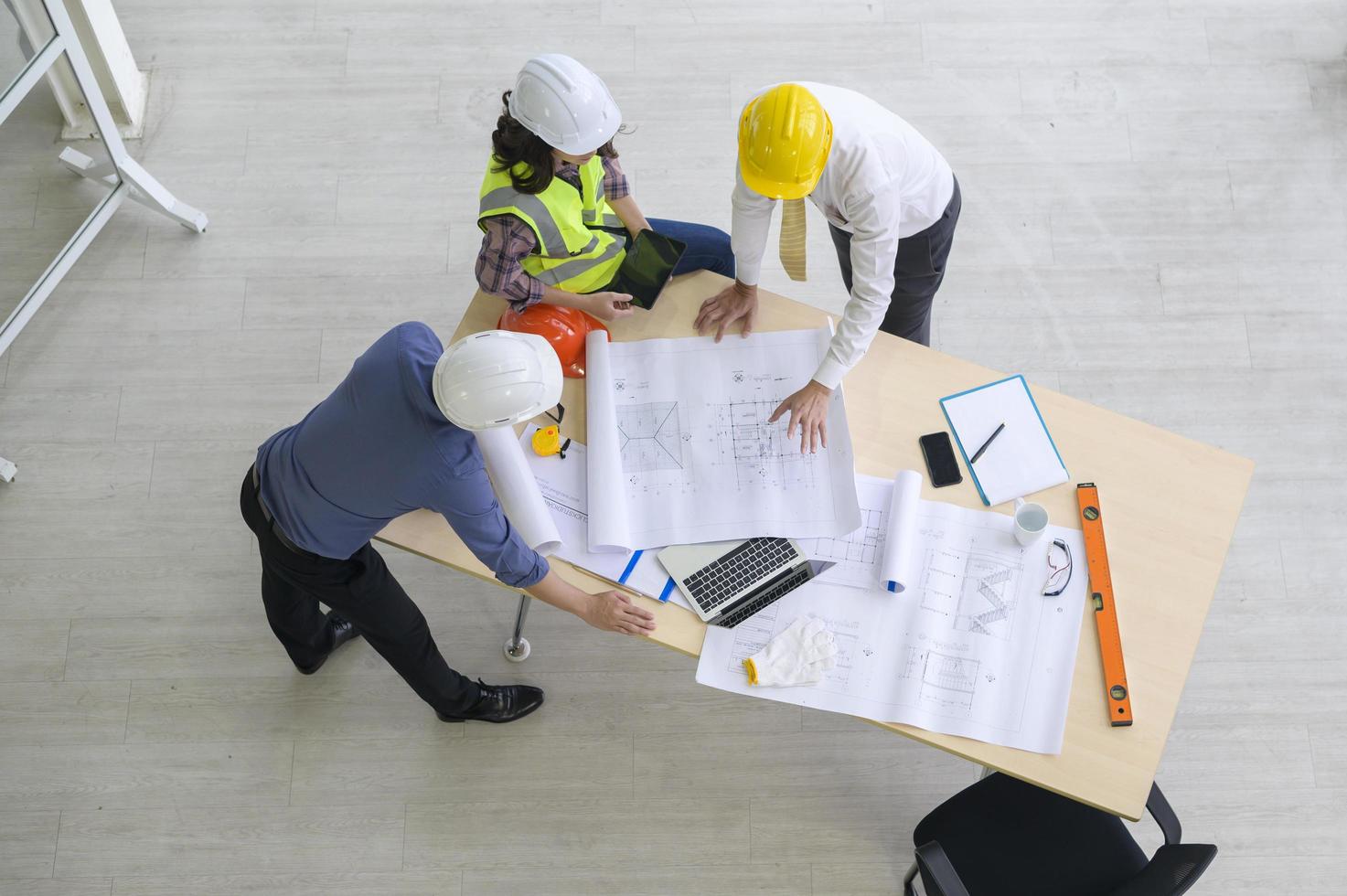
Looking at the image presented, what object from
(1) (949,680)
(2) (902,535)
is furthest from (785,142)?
(1) (949,680)

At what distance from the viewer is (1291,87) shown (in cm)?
367

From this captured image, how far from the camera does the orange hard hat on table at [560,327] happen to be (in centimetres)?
232

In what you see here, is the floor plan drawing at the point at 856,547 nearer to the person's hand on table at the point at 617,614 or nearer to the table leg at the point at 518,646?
the person's hand on table at the point at 617,614

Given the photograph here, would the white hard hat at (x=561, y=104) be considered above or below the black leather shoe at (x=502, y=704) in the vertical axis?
above

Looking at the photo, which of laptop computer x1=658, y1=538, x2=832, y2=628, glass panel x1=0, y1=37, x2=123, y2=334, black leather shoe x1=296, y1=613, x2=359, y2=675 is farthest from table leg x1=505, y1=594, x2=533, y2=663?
glass panel x1=0, y1=37, x2=123, y2=334

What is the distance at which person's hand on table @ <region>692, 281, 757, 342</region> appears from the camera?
7.83 ft

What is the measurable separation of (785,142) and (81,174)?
8.89ft

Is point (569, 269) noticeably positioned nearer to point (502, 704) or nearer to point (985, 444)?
point (985, 444)

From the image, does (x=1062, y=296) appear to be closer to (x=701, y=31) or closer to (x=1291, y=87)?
(x=1291, y=87)

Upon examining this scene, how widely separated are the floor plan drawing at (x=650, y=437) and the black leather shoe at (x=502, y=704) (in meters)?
0.97

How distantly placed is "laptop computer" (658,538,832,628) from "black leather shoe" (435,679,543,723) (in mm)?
957

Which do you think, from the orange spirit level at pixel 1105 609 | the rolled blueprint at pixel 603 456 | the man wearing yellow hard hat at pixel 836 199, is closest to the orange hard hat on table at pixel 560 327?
the rolled blueprint at pixel 603 456

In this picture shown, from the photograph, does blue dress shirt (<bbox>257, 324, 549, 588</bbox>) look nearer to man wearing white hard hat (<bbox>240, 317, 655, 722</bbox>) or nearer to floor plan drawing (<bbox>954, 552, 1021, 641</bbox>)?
man wearing white hard hat (<bbox>240, 317, 655, 722</bbox>)

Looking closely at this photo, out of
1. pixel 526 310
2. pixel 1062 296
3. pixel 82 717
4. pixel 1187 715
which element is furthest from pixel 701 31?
pixel 82 717
